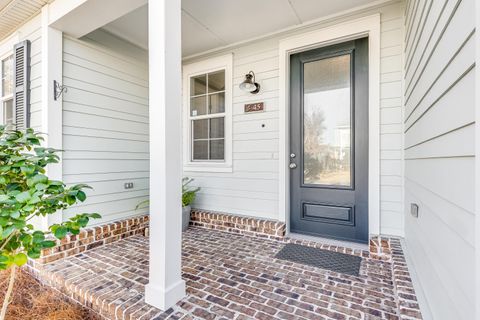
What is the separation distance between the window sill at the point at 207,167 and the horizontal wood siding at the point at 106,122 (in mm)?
618

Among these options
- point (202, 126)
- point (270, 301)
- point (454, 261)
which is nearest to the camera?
point (454, 261)

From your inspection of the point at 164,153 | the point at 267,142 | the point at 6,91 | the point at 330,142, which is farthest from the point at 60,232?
the point at 6,91

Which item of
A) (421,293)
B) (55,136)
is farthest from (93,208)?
(421,293)

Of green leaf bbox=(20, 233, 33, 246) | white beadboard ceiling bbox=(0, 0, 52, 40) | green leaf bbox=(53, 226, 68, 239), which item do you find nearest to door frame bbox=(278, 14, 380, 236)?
green leaf bbox=(53, 226, 68, 239)

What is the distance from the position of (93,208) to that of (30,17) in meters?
2.25

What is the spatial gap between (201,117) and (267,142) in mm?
1166

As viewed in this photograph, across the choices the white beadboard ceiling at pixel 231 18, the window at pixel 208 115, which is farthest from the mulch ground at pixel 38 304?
the white beadboard ceiling at pixel 231 18

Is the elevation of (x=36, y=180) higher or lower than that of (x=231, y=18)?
lower

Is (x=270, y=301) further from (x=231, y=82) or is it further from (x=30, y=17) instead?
(x=30, y=17)

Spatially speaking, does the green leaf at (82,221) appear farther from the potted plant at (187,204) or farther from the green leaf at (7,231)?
the potted plant at (187,204)

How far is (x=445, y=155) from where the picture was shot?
1079 millimetres

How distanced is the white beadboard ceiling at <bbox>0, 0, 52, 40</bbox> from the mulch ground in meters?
2.73

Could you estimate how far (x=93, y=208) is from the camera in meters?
2.83

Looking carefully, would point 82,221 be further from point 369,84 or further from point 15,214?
point 369,84
